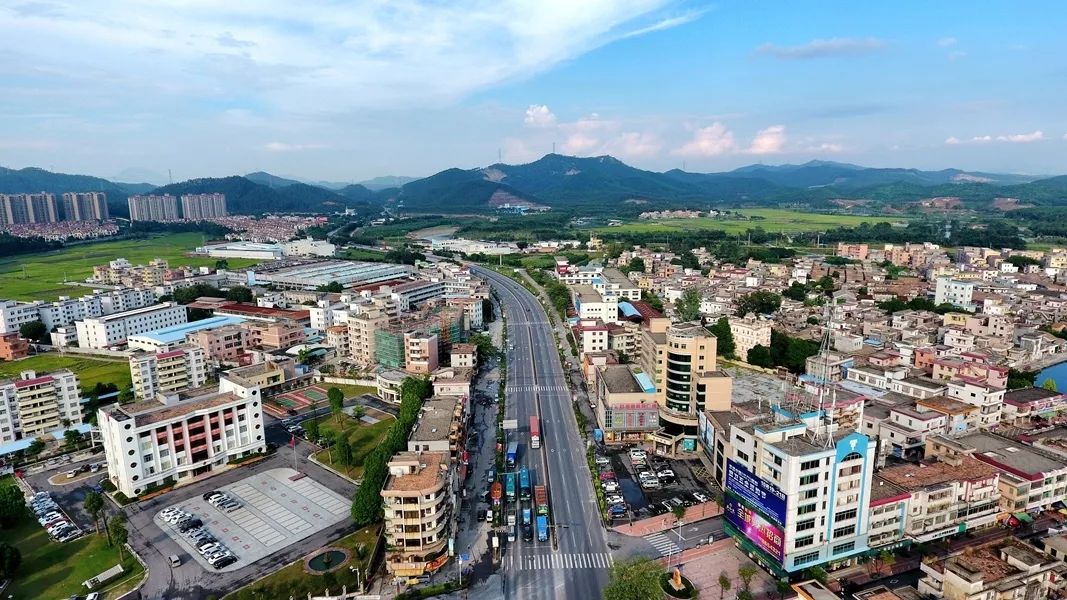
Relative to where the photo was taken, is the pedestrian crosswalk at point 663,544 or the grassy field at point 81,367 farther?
the grassy field at point 81,367

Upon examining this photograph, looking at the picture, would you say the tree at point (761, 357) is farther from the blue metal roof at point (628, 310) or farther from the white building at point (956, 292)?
the white building at point (956, 292)

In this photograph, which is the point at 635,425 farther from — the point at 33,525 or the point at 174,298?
the point at 174,298

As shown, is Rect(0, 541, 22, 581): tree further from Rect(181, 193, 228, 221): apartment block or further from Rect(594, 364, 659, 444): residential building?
Rect(181, 193, 228, 221): apartment block

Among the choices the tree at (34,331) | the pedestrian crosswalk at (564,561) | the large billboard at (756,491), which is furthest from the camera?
the tree at (34,331)

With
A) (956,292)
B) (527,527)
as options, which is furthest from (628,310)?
(527,527)

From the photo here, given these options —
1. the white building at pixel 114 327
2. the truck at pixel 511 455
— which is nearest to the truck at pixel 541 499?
the truck at pixel 511 455

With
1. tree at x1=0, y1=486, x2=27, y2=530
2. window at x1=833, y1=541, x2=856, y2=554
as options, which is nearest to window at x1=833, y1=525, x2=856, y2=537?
window at x1=833, y1=541, x2=856, y2=554
